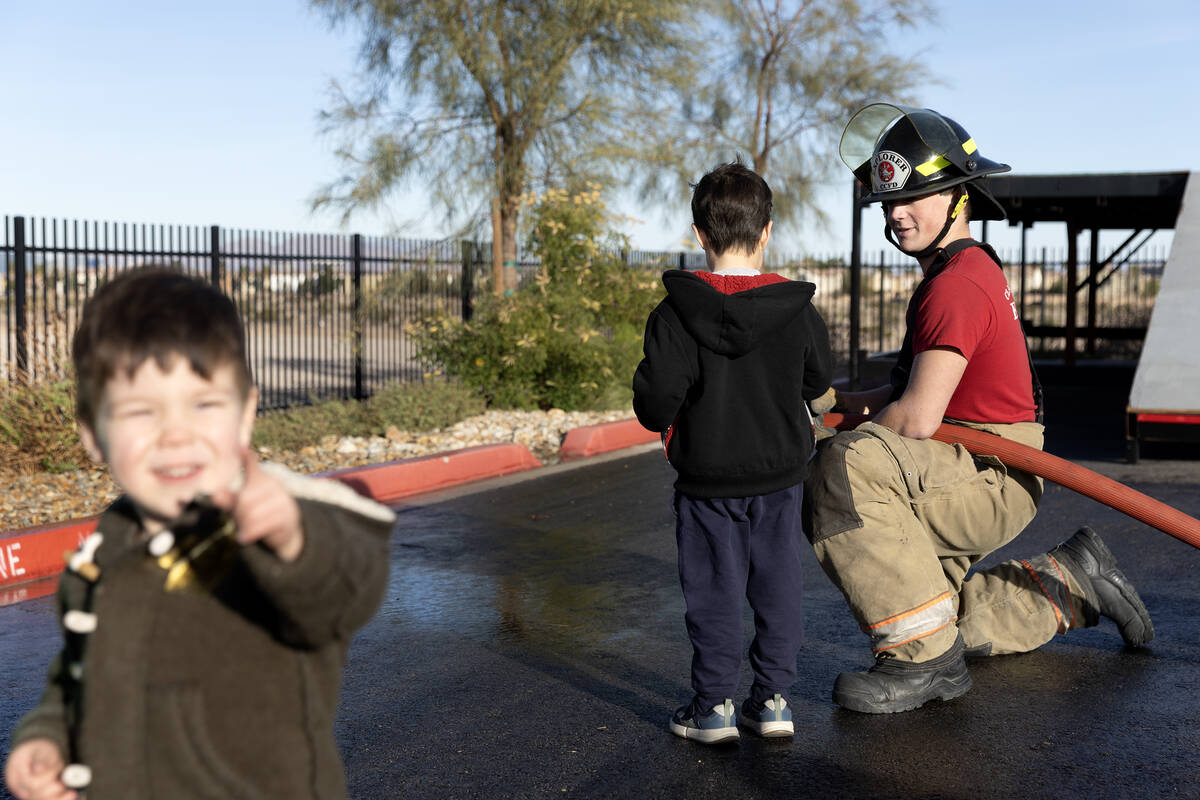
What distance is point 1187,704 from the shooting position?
13.7ft

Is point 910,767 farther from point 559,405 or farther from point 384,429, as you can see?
point 559,405

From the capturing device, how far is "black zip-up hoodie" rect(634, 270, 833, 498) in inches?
141

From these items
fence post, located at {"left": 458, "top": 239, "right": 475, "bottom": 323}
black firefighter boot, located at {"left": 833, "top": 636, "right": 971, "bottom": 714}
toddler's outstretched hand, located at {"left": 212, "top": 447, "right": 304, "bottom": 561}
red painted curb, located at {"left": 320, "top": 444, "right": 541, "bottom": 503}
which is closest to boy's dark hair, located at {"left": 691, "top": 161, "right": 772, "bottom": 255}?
black firefighter boot, located at {"left": 833, "top": 636, "right": 971, "bottom": 714}

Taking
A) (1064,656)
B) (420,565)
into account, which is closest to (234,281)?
(420,565)

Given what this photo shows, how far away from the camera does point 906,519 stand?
4.14m

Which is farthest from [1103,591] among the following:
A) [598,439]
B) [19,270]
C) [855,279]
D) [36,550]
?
[855,279]

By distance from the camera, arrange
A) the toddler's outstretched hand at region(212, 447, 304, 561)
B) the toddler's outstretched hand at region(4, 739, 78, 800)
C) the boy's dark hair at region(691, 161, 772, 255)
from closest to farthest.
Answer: the toddler's outstretched hand at region(212, 447, 304, 561), the toddler's outstretched hand at region(4, 739, 78, 800), the boy's dark hair at region(691, 161, 772, 255)

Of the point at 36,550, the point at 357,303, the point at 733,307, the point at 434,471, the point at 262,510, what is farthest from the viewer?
the point at 357,303

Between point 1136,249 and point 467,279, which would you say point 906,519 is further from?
point 1136,249

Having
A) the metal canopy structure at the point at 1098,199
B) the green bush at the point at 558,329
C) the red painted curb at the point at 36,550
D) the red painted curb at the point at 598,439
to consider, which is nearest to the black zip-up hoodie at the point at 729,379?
the red painted curb at the point at 36,550

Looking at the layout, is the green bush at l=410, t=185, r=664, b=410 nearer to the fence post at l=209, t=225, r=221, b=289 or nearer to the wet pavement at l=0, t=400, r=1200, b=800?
the fence post at l=209, t=225, r=221, b=289

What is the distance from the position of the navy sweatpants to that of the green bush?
9218mm

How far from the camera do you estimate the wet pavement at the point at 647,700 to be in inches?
140

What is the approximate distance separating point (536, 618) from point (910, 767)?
7.11 feet
